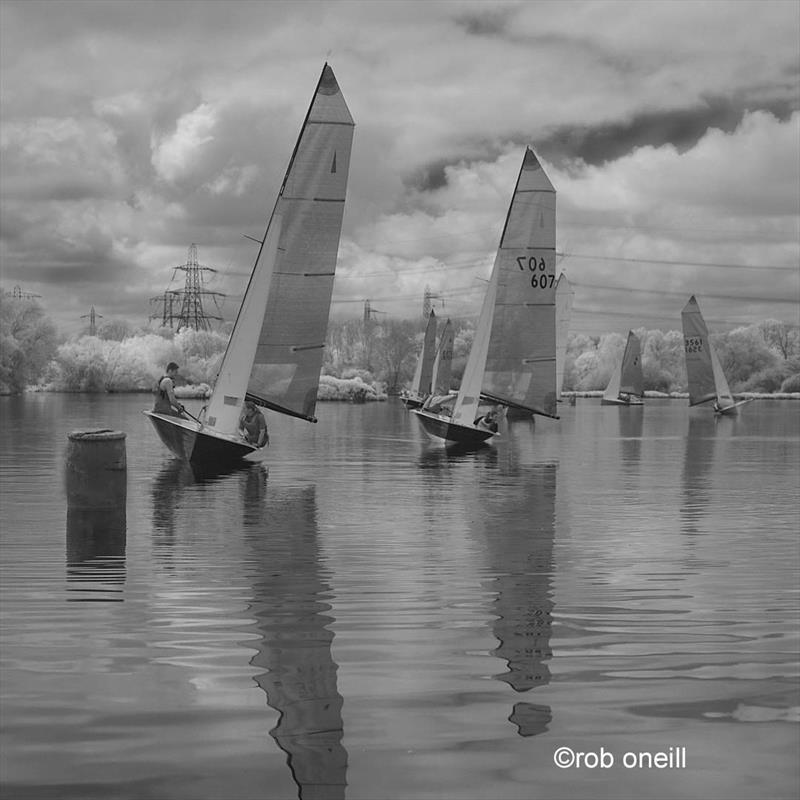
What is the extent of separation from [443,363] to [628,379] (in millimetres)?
29558

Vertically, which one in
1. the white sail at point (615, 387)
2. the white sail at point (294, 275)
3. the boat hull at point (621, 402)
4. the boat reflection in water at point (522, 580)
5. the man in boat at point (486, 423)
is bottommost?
the boat reflection in water at point (522, 580)

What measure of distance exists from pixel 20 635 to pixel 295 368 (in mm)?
19150

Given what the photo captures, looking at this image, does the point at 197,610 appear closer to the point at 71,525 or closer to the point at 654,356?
the point at 71,525

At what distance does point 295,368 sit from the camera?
27.4 meters

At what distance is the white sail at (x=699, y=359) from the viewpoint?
7962 centimetres

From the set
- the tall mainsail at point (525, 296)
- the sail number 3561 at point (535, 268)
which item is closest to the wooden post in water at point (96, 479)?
the tall mainsail at point (525, 296)

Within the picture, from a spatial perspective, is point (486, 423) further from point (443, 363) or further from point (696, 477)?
point (443, 363)

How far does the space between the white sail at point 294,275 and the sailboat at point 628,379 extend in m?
71.7

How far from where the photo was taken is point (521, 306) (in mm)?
36781

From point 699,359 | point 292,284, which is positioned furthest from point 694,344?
point 292,284

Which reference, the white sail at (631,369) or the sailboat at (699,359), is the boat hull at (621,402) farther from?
the sailboat at (699,359)

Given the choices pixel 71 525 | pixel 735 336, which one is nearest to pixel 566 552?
pixel 71 525

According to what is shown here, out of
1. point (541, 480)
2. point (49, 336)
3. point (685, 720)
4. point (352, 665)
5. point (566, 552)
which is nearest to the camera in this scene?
point (685, 720)

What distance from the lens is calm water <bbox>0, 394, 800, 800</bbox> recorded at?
568 cm
